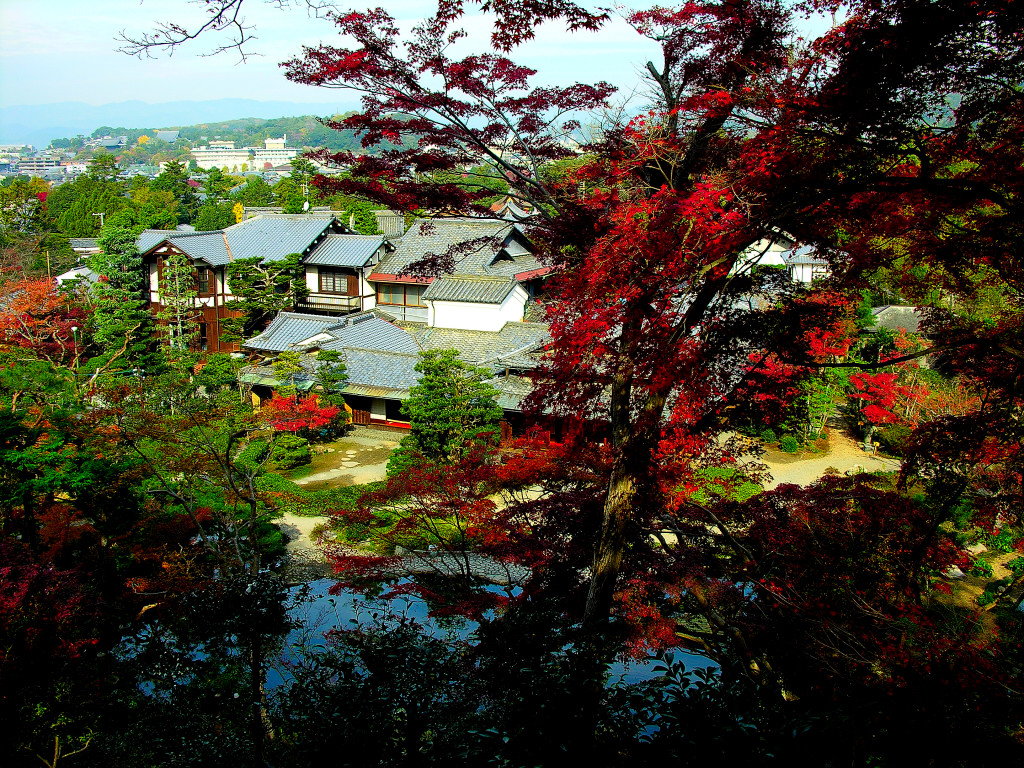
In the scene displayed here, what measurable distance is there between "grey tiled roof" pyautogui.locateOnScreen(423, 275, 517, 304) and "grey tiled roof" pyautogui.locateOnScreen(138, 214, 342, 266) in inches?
309

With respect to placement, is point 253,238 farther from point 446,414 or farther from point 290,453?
point 446,414

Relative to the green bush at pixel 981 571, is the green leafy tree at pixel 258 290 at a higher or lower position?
higher

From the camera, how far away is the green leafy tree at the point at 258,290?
25875 millimetres

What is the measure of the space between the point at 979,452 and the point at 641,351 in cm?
273

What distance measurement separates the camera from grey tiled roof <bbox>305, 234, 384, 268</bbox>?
2853 centimetres

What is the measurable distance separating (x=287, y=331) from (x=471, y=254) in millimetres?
7083

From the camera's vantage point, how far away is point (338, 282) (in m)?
29.1

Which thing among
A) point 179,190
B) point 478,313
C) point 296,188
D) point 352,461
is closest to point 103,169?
point 179,190

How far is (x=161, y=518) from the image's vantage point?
11.1m

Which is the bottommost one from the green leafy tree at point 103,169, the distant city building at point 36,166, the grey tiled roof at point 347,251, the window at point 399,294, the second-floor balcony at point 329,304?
the second-floor balcony at point 329,304

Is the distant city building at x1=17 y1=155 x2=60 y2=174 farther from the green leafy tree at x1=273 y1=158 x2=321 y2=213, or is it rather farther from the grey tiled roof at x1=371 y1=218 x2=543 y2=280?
the grey tiled roof at x1=371 y1=218 x2=543 y2=280

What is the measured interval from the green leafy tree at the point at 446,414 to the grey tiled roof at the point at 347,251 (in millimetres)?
12805

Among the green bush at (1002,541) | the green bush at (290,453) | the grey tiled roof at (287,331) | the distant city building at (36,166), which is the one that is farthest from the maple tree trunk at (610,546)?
the distant city building at (36,166)

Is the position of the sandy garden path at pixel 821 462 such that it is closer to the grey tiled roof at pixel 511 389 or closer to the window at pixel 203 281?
the grey tiled roof at pixel 511 389
